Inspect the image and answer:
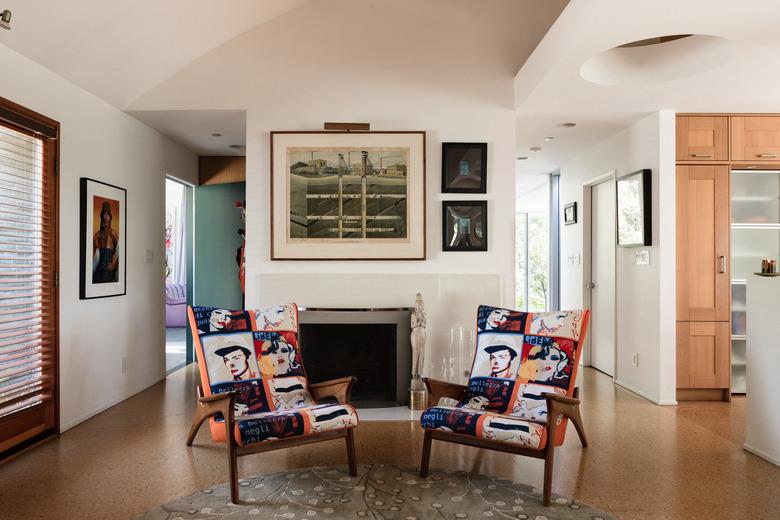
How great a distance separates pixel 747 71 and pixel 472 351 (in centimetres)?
288

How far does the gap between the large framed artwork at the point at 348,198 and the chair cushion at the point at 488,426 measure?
2020mm

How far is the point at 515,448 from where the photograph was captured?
2.89 meters

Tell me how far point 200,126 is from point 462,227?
2.65m

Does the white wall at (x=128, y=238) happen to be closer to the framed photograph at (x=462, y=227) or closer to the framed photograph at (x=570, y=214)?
the framed photograph at (x=462, y=227)

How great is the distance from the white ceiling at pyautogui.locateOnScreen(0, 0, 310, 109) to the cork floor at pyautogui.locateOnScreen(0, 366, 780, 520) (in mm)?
2513

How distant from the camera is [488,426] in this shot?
2902 millimetres

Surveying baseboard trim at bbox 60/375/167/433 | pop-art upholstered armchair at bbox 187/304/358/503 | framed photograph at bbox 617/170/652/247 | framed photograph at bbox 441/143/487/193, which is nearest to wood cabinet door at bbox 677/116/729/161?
framed photograph at bbox 617/170/652/247

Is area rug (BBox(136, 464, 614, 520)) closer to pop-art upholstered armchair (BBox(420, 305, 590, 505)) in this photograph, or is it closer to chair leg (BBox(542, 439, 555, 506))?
chair leg (BBox(542, 439, 555, 506))

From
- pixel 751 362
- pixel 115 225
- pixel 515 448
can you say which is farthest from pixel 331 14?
pixel 751 362

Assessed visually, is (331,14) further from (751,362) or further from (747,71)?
(751,362)

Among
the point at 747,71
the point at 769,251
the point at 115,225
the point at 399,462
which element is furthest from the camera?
the point at 769,251

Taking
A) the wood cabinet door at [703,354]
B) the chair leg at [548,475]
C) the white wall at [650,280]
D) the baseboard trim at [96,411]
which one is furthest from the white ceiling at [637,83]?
the baseboard trim at [96,411]

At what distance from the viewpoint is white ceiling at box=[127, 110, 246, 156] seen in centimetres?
498

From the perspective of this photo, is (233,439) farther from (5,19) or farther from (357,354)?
(5,19)
